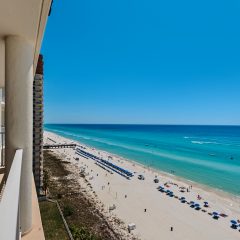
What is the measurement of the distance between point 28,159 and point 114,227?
17800mm

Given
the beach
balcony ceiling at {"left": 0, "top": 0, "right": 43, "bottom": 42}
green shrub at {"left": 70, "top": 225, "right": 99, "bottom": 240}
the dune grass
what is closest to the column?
balcony ceiling at {"left": 0, "top": 0, "right": 43, "bottom": 42}

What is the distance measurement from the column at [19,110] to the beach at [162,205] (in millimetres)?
16786

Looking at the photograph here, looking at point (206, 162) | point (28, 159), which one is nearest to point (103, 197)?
point (28, 159)

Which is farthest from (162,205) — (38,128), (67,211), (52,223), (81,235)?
(38,128)

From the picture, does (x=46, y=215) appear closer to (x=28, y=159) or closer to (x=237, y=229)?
(x=237, y=229)

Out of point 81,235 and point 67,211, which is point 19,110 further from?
point 67,211

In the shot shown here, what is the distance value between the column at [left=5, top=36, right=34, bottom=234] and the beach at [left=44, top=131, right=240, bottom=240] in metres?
16.8

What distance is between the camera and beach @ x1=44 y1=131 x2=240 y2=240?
19.1 meters

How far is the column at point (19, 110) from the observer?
9.52ft

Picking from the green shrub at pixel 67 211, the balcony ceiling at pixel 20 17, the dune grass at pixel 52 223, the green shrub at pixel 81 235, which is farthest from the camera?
the green shrub at pixel 67 211

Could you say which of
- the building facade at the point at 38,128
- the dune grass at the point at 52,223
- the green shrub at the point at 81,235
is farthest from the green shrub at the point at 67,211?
the building facade at the point at 38,128

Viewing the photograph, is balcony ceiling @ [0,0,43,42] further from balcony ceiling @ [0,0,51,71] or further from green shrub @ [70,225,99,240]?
green shrub @ [70,225,99,240]

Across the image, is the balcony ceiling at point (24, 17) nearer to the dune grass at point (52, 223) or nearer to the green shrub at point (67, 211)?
the dune grass at point (52, 223)

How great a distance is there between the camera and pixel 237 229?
20031 millimetres
